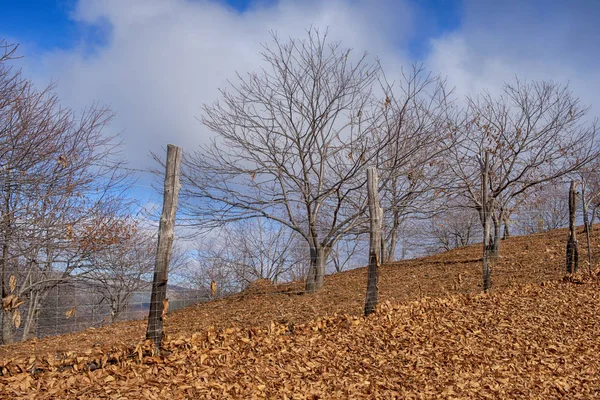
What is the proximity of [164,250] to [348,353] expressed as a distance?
210 centimetres

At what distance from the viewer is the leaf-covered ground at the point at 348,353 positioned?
3.72 meters

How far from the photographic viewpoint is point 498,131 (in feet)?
37.0

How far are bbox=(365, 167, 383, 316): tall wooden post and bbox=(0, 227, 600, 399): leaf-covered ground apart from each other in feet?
0.77

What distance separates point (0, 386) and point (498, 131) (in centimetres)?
1103

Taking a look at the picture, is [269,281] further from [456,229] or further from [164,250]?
[456,229]

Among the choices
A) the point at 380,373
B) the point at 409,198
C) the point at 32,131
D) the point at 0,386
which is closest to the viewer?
the point at 0,386

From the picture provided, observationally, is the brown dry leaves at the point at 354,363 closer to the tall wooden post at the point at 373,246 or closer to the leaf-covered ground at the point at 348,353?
the leaf-covered ground at the point at 348,353

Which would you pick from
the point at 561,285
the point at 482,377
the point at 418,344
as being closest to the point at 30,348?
the point at 418,344

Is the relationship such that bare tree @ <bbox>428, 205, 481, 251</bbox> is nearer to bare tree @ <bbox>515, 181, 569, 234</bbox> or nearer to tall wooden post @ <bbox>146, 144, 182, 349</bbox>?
bare tree @ <bbox>515, 181, 569, 234</bbox>

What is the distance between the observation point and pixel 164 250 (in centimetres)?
450

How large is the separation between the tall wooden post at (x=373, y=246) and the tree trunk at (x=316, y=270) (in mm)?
2275

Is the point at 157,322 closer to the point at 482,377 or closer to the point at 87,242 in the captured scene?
the point at 482,377

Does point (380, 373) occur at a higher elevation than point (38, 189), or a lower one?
lower

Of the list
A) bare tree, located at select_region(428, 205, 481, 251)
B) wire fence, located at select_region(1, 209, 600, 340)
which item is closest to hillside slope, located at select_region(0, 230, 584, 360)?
wire fence, located at select_region(1, 209, 600, 340)
